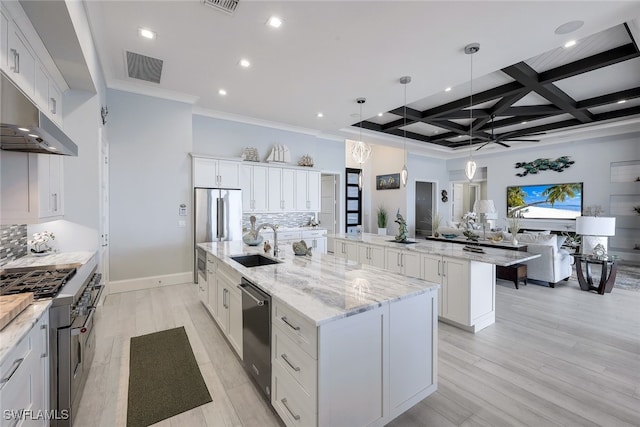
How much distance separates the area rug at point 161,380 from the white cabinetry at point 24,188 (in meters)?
1.49

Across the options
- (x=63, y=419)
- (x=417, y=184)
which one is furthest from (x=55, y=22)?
(x=417, y=184)

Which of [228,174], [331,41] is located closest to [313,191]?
[228,174]

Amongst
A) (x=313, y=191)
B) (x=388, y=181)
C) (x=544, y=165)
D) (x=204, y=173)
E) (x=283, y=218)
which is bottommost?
(x=283, y=218)

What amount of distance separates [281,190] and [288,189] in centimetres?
19

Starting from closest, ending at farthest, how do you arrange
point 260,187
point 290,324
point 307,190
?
point 290,324 → point 260,187 → point 307,190

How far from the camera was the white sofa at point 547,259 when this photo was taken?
4.71 metres

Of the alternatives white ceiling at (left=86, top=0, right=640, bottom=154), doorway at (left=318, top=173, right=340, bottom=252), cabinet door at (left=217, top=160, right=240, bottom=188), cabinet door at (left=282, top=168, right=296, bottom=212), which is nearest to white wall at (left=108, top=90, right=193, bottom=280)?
white ceiling at (left=86, top=0, right=640, bottom=154)

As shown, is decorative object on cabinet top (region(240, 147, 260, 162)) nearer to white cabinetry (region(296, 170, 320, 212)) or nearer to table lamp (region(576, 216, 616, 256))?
white cabinetry (region(296, 170, 320, 212))

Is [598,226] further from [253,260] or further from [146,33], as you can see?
[146,33]

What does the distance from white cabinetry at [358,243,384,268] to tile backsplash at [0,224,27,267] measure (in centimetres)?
389

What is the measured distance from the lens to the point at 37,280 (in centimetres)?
195

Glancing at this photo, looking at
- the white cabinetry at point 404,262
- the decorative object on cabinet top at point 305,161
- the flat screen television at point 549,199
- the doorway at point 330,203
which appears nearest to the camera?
the white cabinetry at point 404,262

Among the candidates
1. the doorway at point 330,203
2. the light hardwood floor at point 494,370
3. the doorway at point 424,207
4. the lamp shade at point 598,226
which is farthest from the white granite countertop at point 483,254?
the doorway at point 424,207

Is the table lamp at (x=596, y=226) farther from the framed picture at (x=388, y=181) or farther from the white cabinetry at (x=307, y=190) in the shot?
the framed picture at (x=388, y=181)
